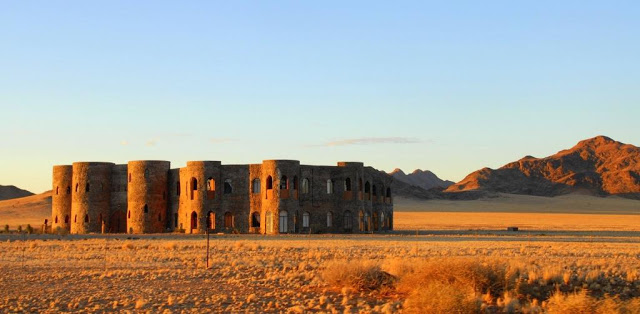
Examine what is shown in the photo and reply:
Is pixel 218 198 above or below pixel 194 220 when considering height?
above

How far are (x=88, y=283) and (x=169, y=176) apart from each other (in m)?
41.7

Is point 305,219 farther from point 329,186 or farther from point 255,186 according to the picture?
point 255,186

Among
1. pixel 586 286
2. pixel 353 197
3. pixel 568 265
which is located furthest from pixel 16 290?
pixel 353 197

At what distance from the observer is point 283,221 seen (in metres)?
57.6

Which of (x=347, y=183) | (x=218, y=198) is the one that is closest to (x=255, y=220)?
(x=218, y=198)

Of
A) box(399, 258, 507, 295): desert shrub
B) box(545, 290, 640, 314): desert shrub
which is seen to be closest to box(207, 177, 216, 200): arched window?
box(399, 258, 507, 295): desert shrub

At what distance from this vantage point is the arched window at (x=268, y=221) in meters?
57.6

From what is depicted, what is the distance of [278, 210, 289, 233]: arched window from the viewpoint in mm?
57406

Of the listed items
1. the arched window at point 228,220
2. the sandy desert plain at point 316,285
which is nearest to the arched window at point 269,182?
the arched window at point 228,220

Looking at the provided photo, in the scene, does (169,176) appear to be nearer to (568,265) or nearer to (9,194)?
(568,265)

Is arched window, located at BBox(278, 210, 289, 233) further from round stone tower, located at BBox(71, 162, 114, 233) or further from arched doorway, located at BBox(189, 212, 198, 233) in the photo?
round stone tower, located at BBox(71, 162, 114, 233)

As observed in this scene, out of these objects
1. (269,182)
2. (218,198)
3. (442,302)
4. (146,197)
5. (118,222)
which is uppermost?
(269,182)

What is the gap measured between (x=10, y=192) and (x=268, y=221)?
5648 inches

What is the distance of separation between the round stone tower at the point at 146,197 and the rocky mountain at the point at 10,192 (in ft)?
411
